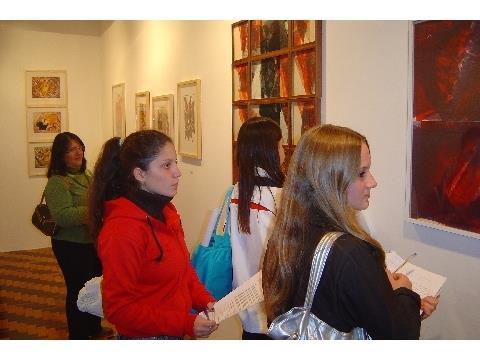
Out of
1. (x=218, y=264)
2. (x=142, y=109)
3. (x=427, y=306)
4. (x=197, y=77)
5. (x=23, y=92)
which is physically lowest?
(x=218, y=264)

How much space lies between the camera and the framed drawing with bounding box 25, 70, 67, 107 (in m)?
7.34

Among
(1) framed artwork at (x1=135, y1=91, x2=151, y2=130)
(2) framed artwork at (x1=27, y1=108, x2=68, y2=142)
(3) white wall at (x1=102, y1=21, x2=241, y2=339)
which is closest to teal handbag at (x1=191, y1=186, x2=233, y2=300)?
(3) white wall at (x1=102, y1=21, x2=241, y2=339)

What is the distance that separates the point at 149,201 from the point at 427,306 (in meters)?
0.97

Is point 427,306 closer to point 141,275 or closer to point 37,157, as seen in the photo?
point 141,275

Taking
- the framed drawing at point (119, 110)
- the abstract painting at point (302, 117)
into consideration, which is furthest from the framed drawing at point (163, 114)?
the abstract painting at point (302, 117)

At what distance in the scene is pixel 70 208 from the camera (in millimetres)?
3451

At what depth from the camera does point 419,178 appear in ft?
6.95

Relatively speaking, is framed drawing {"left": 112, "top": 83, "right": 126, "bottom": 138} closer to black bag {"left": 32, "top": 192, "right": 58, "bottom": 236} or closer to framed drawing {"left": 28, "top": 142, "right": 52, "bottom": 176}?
framed drawing {"left": 28, "top": 142, "right": 52, "bottom": 176}

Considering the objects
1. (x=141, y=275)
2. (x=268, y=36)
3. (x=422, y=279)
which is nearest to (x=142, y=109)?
(x=268, y=36)

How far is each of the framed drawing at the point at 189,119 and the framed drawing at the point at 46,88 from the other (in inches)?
133
